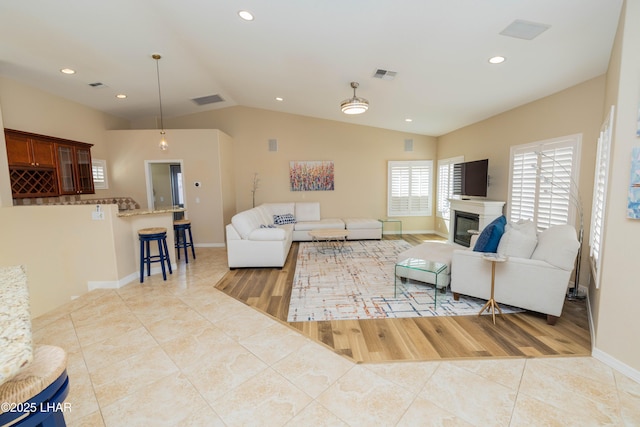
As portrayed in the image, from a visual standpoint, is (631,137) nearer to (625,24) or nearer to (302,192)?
(625,24)

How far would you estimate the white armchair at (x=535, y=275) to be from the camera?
268 cm

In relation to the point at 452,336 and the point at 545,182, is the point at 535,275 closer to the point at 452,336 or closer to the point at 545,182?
the point at 452,336

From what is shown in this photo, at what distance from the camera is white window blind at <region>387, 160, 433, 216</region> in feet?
24.5

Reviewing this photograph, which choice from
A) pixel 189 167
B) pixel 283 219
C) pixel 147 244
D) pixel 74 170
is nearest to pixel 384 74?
pixel 283 219

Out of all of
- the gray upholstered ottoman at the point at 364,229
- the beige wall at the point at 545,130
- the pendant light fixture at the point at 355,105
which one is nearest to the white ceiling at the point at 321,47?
the beige wall at the point at 545,130

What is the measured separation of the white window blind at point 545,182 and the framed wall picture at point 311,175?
13.6ft

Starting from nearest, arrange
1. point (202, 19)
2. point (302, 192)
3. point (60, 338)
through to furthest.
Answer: point (60, 338) < point (202, 19) < point (302, 192)

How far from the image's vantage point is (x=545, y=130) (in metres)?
3.98

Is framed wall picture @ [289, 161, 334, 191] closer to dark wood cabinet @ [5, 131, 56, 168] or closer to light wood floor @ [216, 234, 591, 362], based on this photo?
light wood floor @ [216, 234, 591, 362]

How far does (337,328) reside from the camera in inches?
109

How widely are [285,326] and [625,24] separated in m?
3.67

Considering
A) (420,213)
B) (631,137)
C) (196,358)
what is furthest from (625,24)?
(420,213)

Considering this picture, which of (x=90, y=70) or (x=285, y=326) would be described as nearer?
(x=285, y=326)

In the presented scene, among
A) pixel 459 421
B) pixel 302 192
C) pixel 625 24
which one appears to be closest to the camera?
pixel 459 421
